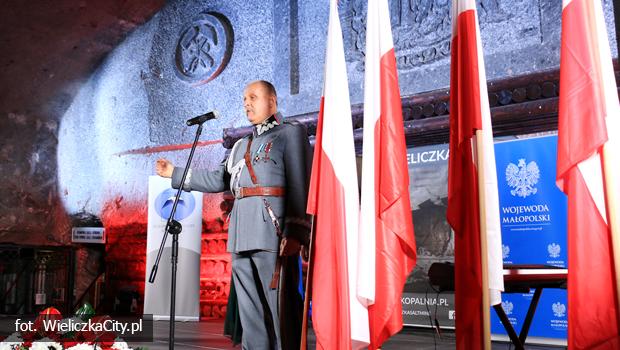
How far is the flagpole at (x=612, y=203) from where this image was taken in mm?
1988

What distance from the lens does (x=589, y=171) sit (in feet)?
6.99

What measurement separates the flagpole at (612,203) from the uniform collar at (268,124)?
5.08 ft

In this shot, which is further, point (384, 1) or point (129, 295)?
point (129, 295)

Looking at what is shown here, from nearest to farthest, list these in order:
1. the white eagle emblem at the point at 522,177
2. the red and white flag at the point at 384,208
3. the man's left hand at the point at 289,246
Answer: the red and white flag at the point at 384,208 → the man's left hand at the point at 289,246 → the white eagle emblem at the point at 522,177

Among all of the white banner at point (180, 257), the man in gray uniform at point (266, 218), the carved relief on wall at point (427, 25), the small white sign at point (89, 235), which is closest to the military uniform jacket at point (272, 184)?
the man in gray uniform at point (266, 218)

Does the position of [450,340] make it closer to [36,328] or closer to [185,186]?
[185,186]

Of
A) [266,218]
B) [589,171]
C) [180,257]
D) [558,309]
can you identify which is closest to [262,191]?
[266,218]

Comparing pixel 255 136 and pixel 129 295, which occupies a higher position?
pixel 255 136

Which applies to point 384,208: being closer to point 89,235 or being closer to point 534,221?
point 534,221

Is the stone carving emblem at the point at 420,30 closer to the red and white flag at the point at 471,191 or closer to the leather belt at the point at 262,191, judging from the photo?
the red and white flag at the point at 471,191

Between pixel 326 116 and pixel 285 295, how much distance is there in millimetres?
861

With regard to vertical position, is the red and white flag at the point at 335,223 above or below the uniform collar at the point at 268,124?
below

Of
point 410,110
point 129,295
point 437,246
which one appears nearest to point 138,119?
point 129,295

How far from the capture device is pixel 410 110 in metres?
5.22
